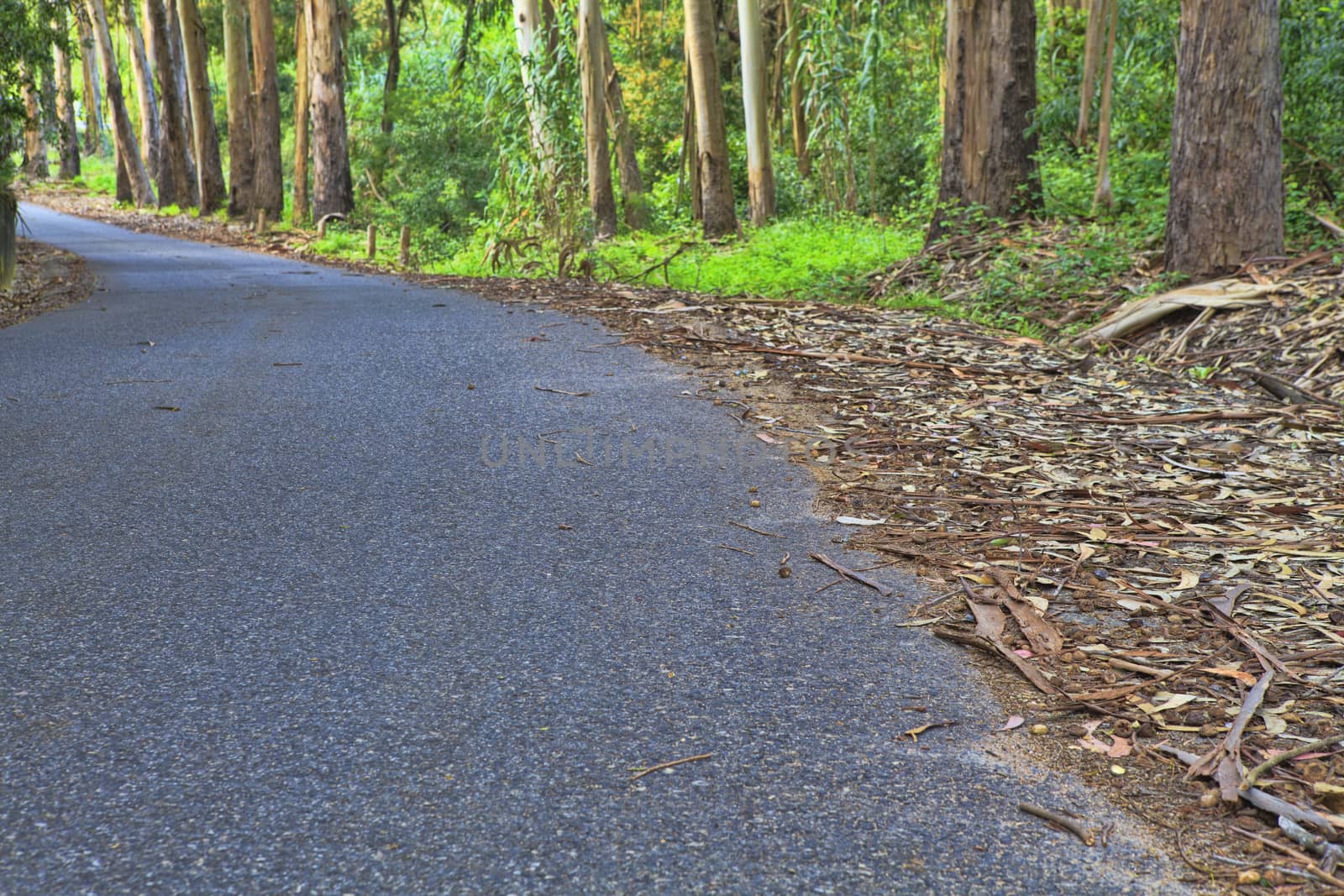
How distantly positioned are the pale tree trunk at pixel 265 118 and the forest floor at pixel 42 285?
5930 mm

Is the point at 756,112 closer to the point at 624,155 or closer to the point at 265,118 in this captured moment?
the point at 624,155

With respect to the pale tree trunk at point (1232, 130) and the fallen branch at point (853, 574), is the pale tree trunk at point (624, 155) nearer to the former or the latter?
the pale tree trunk at point (1232, 130)

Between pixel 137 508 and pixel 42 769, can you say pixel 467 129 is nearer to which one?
pixel 137 508

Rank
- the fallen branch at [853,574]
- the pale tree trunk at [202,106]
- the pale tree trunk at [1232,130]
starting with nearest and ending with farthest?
the fallen branch at [853,574], the pale tree trunk at [1232,130], the pale tree trunk at [202,106]

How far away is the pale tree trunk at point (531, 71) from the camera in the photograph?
47.9 feet

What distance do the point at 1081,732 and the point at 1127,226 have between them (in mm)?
8347

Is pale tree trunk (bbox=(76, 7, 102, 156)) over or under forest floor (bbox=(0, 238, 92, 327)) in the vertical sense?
over

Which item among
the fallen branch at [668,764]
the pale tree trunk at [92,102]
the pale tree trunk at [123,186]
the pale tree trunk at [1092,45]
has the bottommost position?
the fallen branch at [668,764]

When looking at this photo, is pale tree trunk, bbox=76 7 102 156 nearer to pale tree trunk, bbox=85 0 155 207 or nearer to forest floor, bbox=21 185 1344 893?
pale tree trunk, bbox=85 0 155 207

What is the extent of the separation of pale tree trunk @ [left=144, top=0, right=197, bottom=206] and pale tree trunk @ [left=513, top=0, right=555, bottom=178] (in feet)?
50.9

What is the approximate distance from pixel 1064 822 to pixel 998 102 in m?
10.00

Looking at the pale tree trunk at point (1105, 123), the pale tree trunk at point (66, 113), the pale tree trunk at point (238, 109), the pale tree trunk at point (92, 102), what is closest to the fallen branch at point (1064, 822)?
the pale tree trunk at point (1105, 123)

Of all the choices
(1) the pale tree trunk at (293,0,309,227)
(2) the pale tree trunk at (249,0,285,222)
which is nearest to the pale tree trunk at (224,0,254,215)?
(2) the pale tree trunk at (249,0,285,222)

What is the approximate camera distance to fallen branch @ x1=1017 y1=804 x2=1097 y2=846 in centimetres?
223
